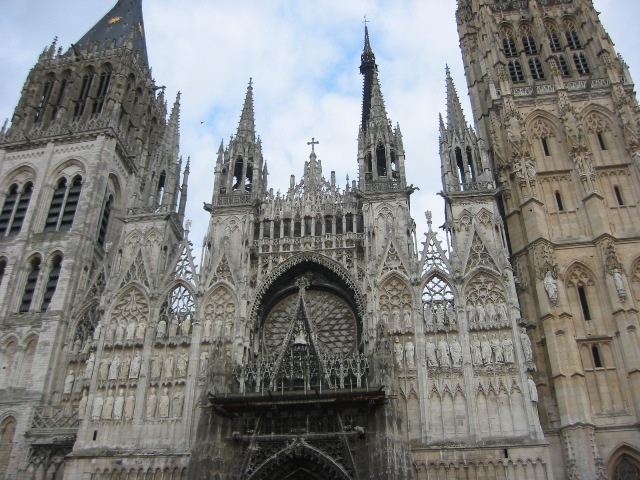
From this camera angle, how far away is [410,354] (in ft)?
75.6

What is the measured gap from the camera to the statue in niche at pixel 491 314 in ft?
77.0

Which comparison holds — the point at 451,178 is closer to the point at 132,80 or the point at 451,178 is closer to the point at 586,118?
the point at 586,118

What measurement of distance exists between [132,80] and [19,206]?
35.9 ft

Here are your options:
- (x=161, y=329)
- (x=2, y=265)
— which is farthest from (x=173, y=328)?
(x=2, y=265)

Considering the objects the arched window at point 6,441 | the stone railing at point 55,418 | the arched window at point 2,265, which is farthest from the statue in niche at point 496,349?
the arched window at point 2,265

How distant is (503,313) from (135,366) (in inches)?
582

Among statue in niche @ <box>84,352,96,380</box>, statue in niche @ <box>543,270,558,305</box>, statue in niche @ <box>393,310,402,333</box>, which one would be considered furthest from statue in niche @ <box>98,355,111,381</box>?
statue in niche @ <box>543,270,558,305</box>

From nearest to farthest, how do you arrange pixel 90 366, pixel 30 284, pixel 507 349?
pixel 507 349, pixel 90 366, pixel 30 284

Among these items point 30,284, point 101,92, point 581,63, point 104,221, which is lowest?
point 30,284

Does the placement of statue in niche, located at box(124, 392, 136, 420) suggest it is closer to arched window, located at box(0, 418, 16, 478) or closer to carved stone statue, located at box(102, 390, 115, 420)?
carved stone statue, located at box(102, 390, 115, 420)

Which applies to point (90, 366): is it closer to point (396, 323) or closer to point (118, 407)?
point (118, 407)

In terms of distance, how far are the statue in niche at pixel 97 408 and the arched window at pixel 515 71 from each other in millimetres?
26003

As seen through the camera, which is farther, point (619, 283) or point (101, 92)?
point (101, 92)

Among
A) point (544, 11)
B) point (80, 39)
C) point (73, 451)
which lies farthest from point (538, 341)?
point (80, 39)
